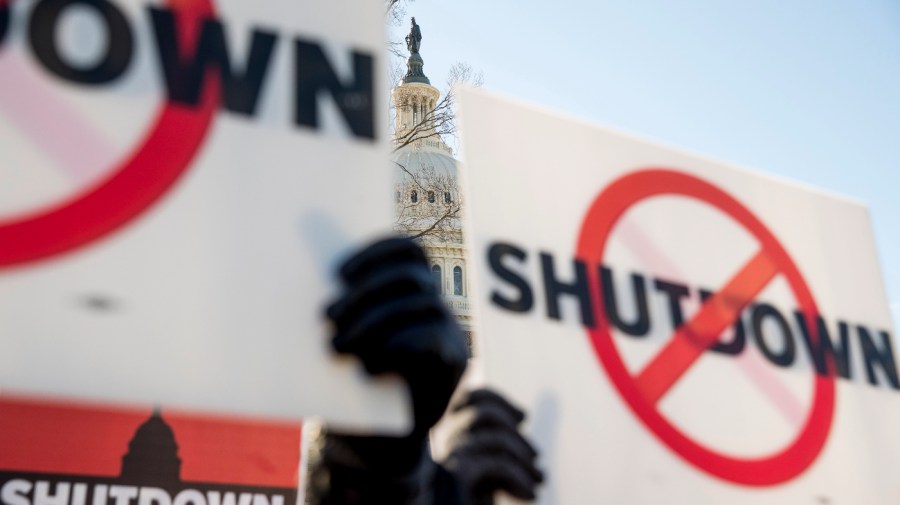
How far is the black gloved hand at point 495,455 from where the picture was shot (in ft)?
4.30

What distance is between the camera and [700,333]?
1.57 m

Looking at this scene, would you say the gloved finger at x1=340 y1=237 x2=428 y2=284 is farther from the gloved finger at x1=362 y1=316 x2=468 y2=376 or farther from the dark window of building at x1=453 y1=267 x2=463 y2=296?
the dark window of building at x1=453 y1=267 x2=463 y2=296

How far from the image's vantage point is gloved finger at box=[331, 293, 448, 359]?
918 mm

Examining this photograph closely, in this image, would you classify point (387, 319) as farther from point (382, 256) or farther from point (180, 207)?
point (180, 207)

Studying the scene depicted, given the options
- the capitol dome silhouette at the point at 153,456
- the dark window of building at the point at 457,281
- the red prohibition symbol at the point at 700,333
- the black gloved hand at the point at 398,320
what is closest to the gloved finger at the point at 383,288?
the black gloved hand at the point at 398,320

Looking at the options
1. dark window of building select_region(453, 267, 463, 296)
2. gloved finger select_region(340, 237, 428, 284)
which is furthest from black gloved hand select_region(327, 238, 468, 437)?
dark window of building select_region(453, 267, 463, 296)

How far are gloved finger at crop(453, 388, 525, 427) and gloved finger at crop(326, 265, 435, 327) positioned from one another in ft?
1.41

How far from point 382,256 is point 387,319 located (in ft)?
0.22

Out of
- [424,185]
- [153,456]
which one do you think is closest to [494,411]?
[153,456]

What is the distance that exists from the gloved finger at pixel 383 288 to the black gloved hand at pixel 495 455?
43cm

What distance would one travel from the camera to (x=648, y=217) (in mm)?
1602

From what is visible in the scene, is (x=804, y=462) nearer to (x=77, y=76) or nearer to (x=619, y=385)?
(x=619, y=385)

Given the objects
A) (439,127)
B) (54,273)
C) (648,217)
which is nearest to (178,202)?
(54,273)

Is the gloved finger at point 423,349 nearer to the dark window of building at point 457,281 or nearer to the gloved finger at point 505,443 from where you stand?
the gloved finger at point 505,443
